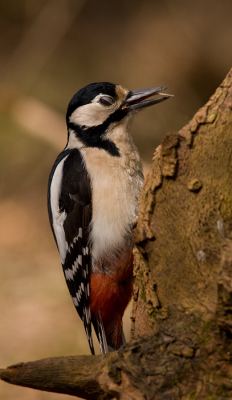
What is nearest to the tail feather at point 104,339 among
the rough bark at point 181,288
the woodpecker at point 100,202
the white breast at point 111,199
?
the woodpecker at point 100,202

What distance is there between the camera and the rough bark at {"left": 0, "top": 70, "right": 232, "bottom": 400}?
53.3 inches

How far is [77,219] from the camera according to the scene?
247cm

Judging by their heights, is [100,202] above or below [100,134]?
below

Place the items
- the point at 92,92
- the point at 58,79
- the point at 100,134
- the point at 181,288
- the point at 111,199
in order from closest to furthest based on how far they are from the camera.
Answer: the point at 181,288, the point at 111,199, the point at 100,134, the point at 92,92, the point at 58,79

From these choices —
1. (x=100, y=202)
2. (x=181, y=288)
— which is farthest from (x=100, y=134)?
(x=181, y=288)

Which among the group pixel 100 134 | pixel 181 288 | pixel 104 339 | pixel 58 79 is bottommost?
pixel 104 339

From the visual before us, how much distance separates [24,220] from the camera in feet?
20.9

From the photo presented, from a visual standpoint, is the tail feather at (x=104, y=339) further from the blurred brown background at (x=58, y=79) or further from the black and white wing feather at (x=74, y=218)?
the blurred brown background at (x=58, y=79)

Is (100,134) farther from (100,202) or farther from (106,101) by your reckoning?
(100,202)

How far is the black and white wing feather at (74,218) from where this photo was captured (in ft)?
8.01

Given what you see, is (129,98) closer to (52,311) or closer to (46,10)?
(52,311)

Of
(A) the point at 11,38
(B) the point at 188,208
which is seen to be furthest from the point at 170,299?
(A) the point at 11,38

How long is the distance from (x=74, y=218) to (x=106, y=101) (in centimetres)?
74

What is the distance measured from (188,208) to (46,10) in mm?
5097
